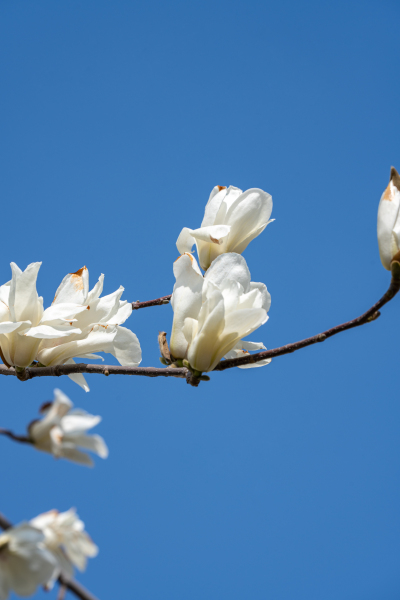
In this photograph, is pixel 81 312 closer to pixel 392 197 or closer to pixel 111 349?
pixel 111 349

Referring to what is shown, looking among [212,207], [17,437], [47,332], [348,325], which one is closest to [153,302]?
[212,207]

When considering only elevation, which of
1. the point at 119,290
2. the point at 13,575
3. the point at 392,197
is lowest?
the point at 13,575

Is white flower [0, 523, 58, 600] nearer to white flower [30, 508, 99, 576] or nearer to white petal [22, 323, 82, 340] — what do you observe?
white flower [30, 508, 99, 576]

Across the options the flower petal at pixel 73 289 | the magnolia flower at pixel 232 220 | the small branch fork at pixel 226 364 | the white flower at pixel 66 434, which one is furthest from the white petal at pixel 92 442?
the magnolia flower at pixel 232 220

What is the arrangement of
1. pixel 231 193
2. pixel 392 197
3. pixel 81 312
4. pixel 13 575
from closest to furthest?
1. pixel 13 575
2. pixel 392 197
3. pixel 81 312
4. pixel 231 193

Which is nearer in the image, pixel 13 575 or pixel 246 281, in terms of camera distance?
pixel 13 575

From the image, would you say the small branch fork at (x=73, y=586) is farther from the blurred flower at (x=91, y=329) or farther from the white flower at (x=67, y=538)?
the blurred flower at (x=91, y=329)

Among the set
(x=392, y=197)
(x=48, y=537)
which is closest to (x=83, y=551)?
(x=48, y=537)
